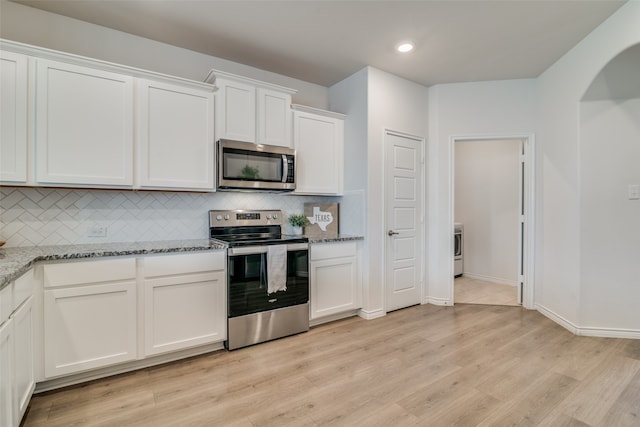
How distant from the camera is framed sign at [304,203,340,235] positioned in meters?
3.63

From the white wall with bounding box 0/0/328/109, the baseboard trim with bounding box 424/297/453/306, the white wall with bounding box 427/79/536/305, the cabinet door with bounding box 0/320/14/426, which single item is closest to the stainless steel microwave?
the white wall with bounding box 0/0/328/109

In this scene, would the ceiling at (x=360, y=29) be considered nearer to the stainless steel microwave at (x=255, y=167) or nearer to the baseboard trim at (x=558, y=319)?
the stainless steel microwave at (x=255, y=167)

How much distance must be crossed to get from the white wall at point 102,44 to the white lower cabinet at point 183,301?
181cm

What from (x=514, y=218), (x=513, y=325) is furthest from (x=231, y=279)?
(x=514, y=218)

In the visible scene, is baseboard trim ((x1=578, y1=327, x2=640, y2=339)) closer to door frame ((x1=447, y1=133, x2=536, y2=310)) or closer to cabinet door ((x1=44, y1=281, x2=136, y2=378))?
door frame ((x1=447, y1=133, x2=536, y2=310))

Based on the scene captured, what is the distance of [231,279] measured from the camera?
2557 mm

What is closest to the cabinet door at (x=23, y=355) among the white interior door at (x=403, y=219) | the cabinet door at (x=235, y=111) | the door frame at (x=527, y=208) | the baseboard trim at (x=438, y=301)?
the cabinet door at (x=235, y=111)

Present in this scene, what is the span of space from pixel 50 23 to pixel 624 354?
5.31m

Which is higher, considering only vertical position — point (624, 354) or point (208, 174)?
point (208, 174)

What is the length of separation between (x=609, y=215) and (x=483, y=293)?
6.06 feet

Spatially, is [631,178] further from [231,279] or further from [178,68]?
[178,68]

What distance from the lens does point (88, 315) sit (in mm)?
2055

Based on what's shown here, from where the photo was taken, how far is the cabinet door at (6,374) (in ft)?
4.40

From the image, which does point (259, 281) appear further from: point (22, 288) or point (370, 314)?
point (22, 288)
